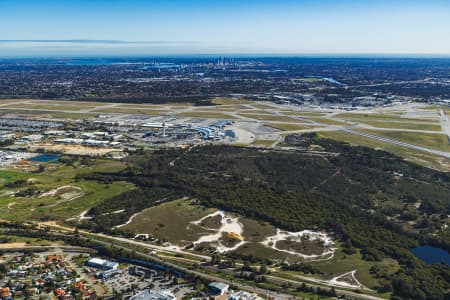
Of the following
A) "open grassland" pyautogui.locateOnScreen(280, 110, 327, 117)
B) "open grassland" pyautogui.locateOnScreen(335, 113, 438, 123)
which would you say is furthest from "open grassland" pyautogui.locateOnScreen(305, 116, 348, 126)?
"open grassland" pyautogui.locateOnScreen(280, 110, 327, 117)

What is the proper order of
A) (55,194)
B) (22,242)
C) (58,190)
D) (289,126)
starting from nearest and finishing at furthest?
(22,242), (55,194), (58,190), (289,126)

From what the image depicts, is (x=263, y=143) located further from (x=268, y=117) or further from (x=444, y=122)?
(x=444, y=122)

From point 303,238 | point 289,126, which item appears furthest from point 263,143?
point 303,238

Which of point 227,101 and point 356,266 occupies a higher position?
point 227,101

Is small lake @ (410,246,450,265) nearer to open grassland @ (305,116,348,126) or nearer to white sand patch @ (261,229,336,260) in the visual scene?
white sand patch @ (261,229,336,260)

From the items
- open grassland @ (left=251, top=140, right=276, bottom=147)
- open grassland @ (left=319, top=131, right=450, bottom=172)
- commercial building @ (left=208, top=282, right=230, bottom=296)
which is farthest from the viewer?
open grassland @ (left=251, top=140, right=276, bottom=147)

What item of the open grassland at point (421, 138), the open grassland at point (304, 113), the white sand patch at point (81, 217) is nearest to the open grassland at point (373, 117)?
the open grassland at point (304, 113)

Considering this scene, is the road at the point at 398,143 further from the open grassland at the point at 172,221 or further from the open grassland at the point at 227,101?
the open grassland at the point at 172,221
